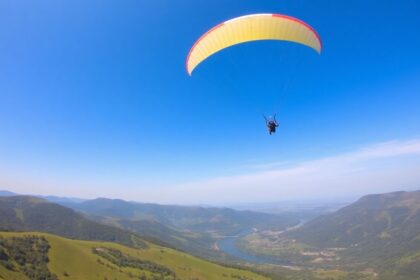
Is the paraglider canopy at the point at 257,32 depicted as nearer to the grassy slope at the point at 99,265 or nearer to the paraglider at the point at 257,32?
the paraglider at the point at 257,32

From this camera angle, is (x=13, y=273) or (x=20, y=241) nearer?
(x=13, y=273)

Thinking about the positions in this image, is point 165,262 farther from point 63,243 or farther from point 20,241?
point 20,241

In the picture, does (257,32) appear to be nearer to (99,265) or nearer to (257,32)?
(257,32)

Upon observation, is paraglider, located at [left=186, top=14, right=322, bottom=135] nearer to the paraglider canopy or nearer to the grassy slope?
the paraglider canopy

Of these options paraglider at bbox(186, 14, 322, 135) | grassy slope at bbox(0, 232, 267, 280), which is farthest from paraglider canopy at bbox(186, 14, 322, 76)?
grassy slope at bbox(0, 232, 267, 280)

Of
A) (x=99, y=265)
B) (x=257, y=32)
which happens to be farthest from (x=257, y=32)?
(x=99, y=265)

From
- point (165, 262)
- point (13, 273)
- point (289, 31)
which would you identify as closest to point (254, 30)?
point (289, 31)
